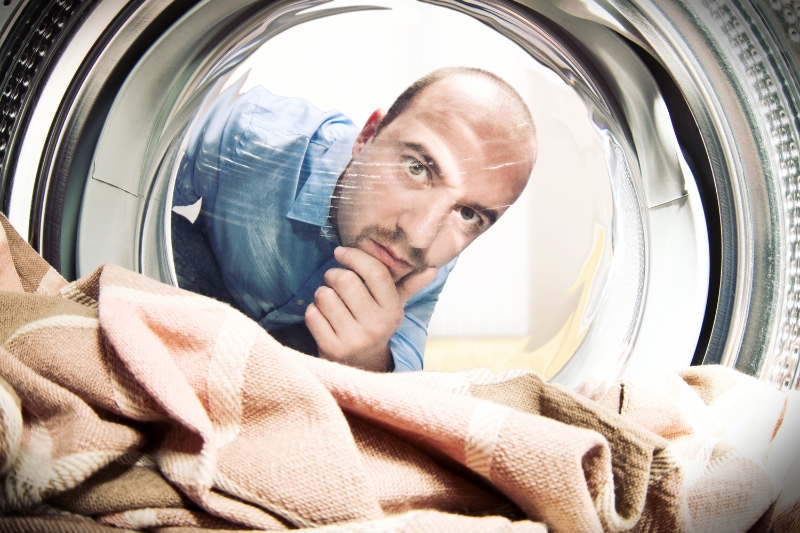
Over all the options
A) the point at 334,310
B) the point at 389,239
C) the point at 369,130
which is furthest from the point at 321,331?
the point at 369,130

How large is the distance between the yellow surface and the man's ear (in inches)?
9.4

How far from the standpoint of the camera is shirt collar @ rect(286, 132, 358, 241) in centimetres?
64

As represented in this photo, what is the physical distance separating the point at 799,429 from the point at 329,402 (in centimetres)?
40

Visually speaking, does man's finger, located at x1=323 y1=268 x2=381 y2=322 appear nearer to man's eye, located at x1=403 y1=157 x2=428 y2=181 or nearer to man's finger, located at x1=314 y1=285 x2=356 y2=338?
Result: man's finger, located at x1=314 y1=285 x2=356 y2=338

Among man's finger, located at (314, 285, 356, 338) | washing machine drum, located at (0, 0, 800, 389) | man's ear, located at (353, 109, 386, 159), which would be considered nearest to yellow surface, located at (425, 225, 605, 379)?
washing machine drum, located at (0, 0, 800, 389)

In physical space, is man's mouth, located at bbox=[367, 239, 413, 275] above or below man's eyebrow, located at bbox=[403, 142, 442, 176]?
below

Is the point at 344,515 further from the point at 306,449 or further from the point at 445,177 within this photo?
the point at 445,177

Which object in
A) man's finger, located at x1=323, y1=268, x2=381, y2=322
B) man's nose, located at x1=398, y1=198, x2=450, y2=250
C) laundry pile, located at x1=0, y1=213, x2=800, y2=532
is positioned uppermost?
man's nose, located at x1=398, y1=198, x2=450, y2=250

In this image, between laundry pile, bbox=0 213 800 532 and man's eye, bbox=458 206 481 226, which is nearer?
laundry pile, bbox=0 213 800 532

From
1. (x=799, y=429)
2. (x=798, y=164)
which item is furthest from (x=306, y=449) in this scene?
(x=798, y=164)

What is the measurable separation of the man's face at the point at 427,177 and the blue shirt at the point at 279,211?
0.03 meters

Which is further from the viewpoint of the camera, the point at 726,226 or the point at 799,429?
the point at 726,226

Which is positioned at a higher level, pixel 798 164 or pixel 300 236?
pixel 798 164

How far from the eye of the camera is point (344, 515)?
0.33m
